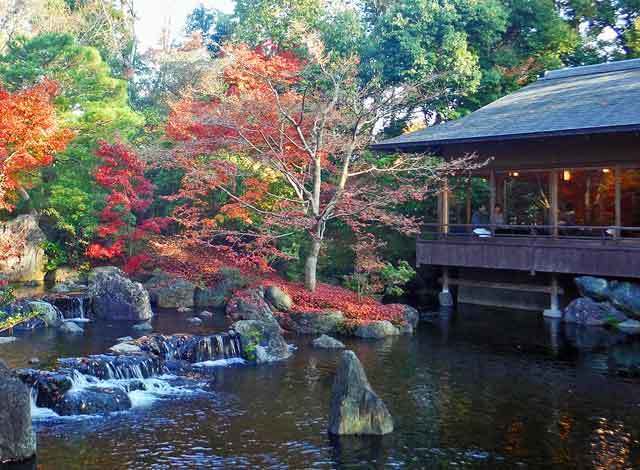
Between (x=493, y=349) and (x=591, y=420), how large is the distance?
225 inches

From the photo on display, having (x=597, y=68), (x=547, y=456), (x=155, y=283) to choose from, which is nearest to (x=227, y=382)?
(x=547, y=456)

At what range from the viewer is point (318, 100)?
2247 centimetres

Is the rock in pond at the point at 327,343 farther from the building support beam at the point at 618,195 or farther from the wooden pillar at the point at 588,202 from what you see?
the wooden pillar at the point at 588,202

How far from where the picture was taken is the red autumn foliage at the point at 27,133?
933 inches

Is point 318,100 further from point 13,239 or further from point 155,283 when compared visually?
point 13,239

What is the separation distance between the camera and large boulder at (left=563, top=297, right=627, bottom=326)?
2034 cm

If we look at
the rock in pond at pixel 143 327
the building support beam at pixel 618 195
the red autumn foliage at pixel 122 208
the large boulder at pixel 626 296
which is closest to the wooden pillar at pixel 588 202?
the building support beam at pixel 618 195

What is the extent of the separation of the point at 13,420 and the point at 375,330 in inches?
425

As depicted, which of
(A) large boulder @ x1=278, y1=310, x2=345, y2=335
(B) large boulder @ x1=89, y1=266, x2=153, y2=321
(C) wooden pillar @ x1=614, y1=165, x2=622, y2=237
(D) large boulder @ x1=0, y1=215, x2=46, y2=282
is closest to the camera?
(A) large boulder @ x1=278, y1=310, x2=345, y2=335

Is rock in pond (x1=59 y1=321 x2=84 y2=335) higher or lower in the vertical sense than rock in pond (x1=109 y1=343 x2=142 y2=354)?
higher

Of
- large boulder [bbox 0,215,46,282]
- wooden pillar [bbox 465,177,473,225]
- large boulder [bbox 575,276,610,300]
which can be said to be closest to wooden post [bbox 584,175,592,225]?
large boulder [bbox 575,276,610,300]

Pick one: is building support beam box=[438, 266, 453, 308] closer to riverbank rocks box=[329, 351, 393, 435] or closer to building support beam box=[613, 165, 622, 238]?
building support beam box=[613, 165, 622, 238]

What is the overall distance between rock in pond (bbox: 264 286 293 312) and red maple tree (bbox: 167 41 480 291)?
116 centimetres

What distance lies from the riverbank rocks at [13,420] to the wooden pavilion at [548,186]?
50.3 ft
